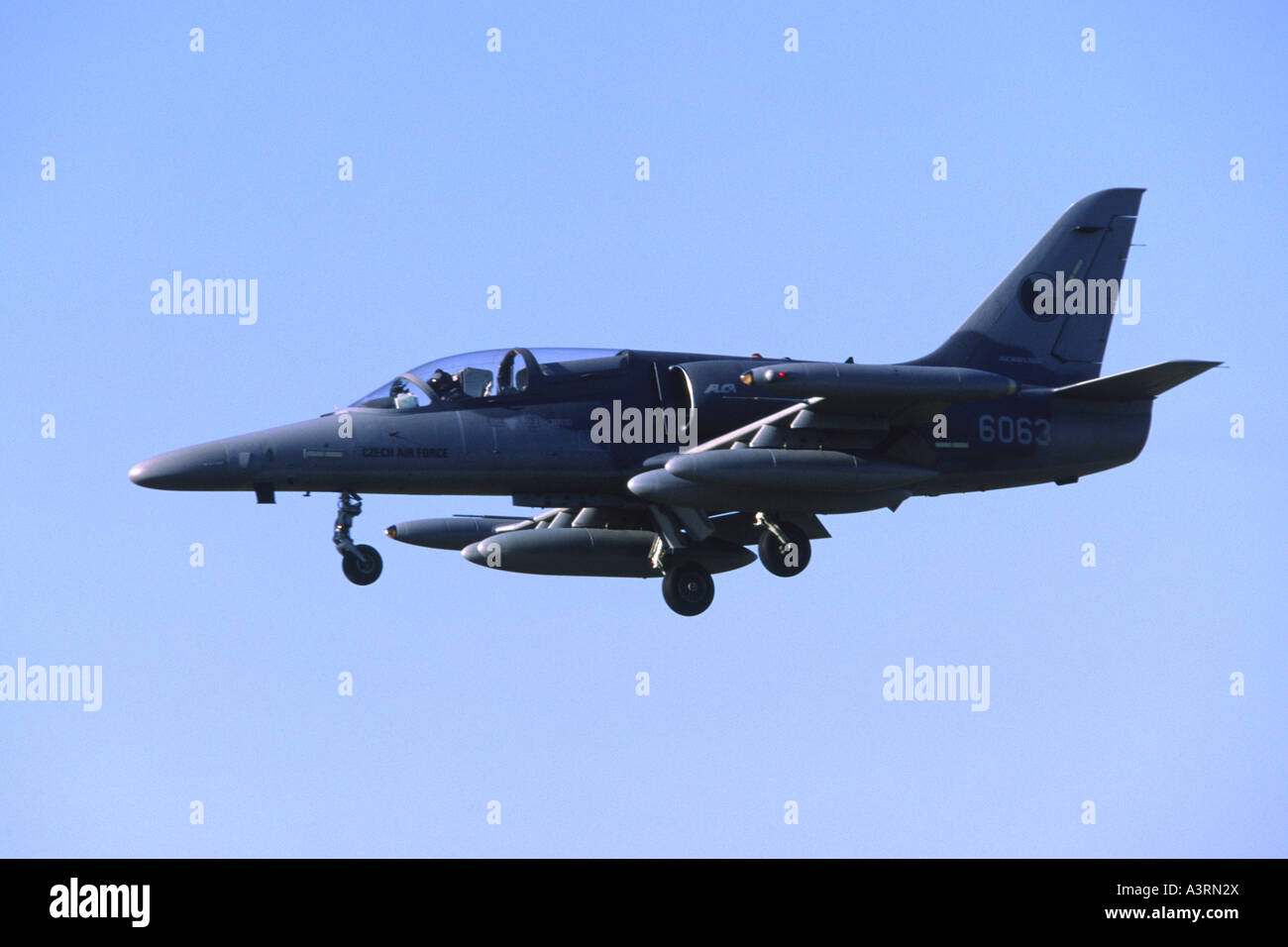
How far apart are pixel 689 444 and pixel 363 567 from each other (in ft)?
14.9

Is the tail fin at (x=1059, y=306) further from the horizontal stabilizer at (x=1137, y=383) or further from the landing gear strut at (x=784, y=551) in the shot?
the landing gear strut at (x=784, y=551)

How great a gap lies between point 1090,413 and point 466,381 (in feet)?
28.5

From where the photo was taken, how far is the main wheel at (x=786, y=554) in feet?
76.4

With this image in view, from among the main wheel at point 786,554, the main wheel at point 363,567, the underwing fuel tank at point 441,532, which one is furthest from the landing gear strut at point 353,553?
the main wheel at point 786,554

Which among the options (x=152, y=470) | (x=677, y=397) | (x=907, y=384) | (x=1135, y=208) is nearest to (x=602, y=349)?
(x=677, y=397)

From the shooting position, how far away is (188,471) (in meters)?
22.0

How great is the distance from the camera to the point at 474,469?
22672 millimetres

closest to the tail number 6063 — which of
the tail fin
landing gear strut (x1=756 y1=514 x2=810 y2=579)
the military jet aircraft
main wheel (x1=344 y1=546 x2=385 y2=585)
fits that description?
the military jet aircraft

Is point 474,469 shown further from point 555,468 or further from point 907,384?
point 907,384

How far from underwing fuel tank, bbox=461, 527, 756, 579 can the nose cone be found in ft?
13.0

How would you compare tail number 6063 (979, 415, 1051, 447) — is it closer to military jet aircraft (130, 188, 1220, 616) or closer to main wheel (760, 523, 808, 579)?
military jet aircraft (130, 188, 1220, 616)

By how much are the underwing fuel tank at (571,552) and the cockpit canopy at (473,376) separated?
8.33 feet

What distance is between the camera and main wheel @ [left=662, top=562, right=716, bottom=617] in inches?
940

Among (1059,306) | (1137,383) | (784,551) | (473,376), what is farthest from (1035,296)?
(473,376)
